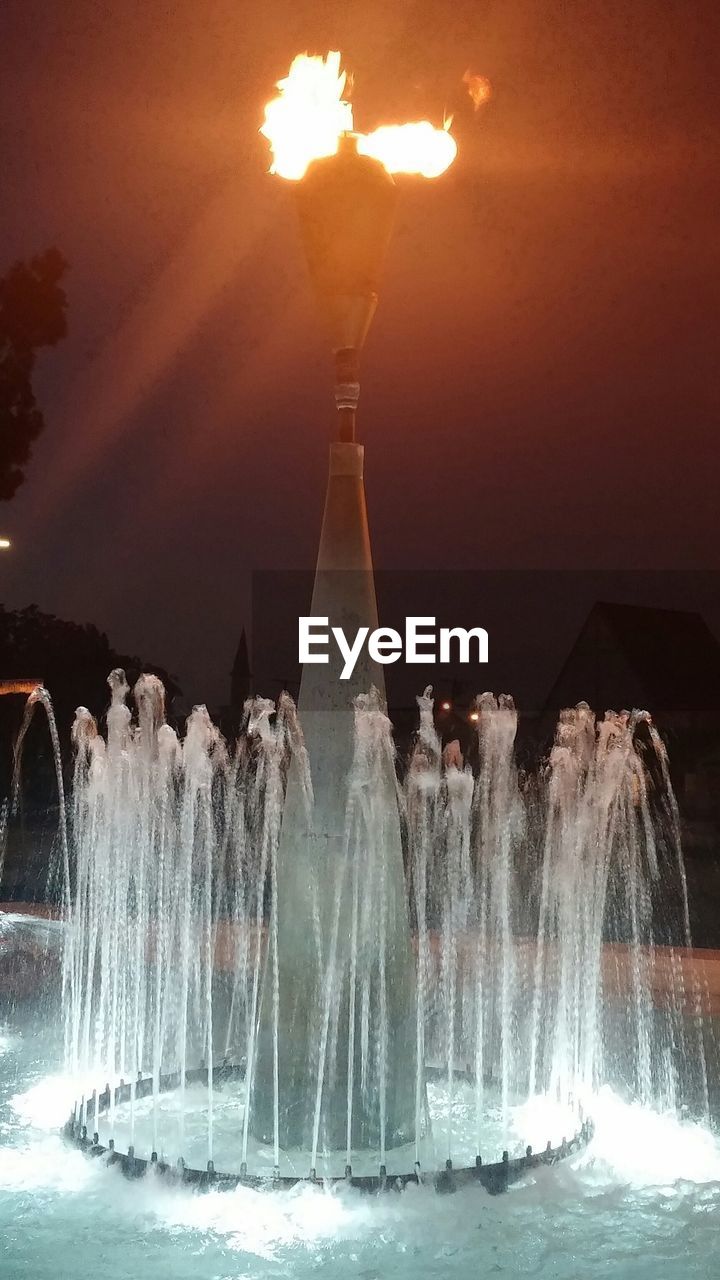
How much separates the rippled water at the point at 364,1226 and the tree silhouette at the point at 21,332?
13.8 metres

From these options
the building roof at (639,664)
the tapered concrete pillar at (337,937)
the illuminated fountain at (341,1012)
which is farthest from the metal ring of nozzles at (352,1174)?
the building roof at (639,664)

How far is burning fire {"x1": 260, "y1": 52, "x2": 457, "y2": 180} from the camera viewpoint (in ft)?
23.1

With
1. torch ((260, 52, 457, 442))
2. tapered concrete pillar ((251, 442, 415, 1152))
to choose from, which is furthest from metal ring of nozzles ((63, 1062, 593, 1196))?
torch ((260, 52, 457, 442))

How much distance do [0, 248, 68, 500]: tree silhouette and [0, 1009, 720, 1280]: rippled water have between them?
13829 millimetres

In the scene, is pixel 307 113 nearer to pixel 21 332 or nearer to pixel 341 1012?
pixel 341 1012

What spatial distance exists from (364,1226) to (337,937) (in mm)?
1648

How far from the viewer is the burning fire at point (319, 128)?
23.1 ft

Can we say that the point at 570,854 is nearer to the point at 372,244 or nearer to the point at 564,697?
the point at 372,244

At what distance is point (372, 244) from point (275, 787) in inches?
130

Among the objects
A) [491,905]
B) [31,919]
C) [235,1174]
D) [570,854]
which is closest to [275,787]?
[235,1174]

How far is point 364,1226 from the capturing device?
223 inches

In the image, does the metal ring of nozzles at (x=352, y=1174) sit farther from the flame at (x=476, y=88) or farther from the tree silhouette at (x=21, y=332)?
the tree silhouette at (x=21, y=332)

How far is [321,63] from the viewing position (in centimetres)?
701

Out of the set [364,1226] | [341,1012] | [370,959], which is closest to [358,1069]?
[341,1012]
